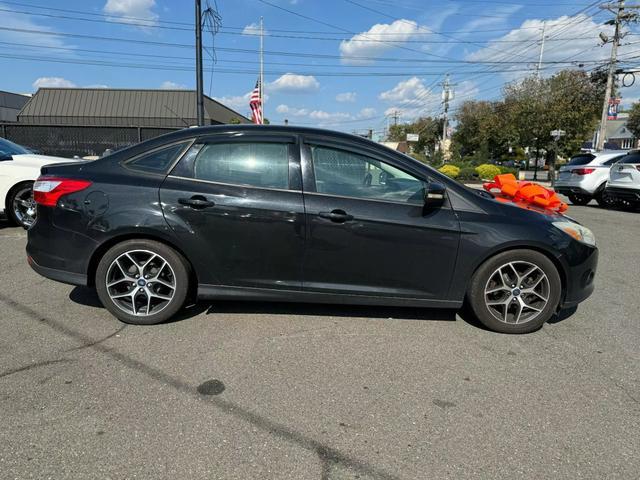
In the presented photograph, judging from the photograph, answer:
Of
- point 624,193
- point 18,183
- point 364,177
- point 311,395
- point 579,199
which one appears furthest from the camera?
point 579,199

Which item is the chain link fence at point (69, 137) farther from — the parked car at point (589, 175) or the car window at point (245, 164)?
the parked car at point (589, 175)

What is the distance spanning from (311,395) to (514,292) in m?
1.97

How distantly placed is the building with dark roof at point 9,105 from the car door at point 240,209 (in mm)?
52696

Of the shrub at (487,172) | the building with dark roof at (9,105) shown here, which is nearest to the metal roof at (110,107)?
the shrub at (487,172)

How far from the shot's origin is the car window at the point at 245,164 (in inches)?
144

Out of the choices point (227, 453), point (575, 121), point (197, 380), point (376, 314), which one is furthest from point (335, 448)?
→ point (575, 121)

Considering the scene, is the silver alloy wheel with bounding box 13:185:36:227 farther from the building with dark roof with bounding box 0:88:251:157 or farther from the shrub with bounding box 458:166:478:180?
the shrub with bounding box 458:166:478:180

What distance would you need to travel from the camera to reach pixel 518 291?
373cm

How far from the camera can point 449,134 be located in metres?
59.6

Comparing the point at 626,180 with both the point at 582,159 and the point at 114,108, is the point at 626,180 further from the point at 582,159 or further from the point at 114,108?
the point at 114,108

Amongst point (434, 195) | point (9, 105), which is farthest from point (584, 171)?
point (9, 105)

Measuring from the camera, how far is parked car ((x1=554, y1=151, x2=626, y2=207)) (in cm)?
1323

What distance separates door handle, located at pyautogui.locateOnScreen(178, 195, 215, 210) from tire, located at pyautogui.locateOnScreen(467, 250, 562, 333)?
224 centimetres

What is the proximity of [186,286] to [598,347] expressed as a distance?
11.0 ft
